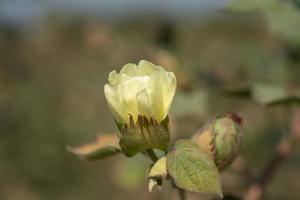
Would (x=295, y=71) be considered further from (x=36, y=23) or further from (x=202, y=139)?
(x=36, y=23)

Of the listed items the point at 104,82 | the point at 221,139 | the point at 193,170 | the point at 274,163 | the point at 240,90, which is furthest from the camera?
the point at 104,82

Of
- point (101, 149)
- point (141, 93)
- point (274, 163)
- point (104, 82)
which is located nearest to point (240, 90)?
point (274, 163)

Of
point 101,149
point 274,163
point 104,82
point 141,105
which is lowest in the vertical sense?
point 104,82

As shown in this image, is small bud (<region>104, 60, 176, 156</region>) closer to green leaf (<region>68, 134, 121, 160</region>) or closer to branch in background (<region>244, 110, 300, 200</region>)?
green leaf (<region>68, 134, 121, 160</region>)

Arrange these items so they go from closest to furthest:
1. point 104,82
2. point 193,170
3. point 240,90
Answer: point 193,170, point 240,90, point 104,82

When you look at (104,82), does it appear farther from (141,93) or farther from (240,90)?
(141,93)

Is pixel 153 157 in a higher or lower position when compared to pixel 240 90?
higher
